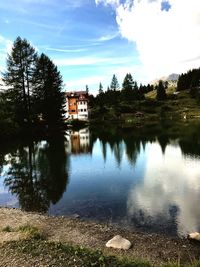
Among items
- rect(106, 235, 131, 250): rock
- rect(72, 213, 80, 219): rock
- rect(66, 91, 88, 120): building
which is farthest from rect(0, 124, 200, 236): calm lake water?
rect(66, 91, 88, 120): building

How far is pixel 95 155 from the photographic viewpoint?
4803 cm

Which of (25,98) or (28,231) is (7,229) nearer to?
(28,231)

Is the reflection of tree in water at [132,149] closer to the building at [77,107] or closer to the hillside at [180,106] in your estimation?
the hillside at [180,106]

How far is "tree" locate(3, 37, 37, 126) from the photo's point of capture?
70.1m

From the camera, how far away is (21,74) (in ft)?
235

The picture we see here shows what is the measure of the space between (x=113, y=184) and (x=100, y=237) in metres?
13.2

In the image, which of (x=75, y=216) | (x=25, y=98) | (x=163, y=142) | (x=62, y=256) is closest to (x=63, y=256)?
(x=62, y=256)

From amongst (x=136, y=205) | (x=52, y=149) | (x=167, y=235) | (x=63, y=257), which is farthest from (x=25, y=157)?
(x=63, y=257)

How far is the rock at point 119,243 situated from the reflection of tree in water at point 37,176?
8.85m

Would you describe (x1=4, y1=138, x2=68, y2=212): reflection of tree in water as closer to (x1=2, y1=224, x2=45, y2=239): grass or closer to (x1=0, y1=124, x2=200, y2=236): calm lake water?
(x1=0, y1=124, x2=200, y2=236): calm lake water

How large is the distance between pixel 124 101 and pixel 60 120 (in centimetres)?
6843

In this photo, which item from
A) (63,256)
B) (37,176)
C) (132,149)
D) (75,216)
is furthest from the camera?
(132,149)

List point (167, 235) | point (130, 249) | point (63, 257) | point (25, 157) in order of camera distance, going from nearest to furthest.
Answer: point (63, 257)
point (130, 249)
point (167, 235)
point (25, 157)

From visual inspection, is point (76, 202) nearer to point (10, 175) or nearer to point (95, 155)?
point (10, 175)
